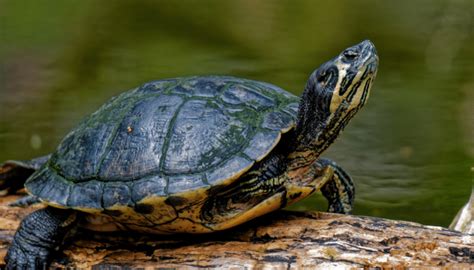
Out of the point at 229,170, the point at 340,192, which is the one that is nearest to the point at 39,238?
the point at 229,170

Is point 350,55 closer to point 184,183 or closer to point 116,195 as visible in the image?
point 184,183

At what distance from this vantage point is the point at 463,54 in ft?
33.4

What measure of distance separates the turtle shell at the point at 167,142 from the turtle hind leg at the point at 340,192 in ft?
1.32

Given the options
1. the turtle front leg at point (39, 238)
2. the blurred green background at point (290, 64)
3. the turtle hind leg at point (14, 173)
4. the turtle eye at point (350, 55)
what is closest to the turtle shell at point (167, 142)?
the turtle front leg at point (39, 238)

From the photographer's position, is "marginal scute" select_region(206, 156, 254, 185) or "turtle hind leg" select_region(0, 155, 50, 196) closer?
"marginal scute" select_region(206, 156, 254, 185)

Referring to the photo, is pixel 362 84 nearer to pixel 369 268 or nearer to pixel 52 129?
pixel 369 268

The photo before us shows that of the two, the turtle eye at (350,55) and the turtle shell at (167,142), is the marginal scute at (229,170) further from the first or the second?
the turtle eye at (350,55)

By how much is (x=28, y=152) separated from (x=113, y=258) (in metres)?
3.44

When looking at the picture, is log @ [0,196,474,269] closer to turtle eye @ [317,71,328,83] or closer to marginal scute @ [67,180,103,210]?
marginal scute @ [67,180,103,210]

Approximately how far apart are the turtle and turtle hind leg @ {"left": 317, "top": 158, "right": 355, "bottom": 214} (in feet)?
0.41

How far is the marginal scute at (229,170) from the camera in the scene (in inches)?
107

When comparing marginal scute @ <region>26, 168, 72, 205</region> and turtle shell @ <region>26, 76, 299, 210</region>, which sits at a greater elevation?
turtle shell @ <region>26, 76, 299, 210</region>

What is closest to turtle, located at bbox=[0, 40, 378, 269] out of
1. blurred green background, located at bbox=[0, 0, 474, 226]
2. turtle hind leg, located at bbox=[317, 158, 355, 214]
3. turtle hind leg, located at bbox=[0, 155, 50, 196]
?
turtle hind leg, located at bbox=[317, 158, 355, 214]

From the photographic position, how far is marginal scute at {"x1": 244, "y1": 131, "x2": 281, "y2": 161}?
278cm
